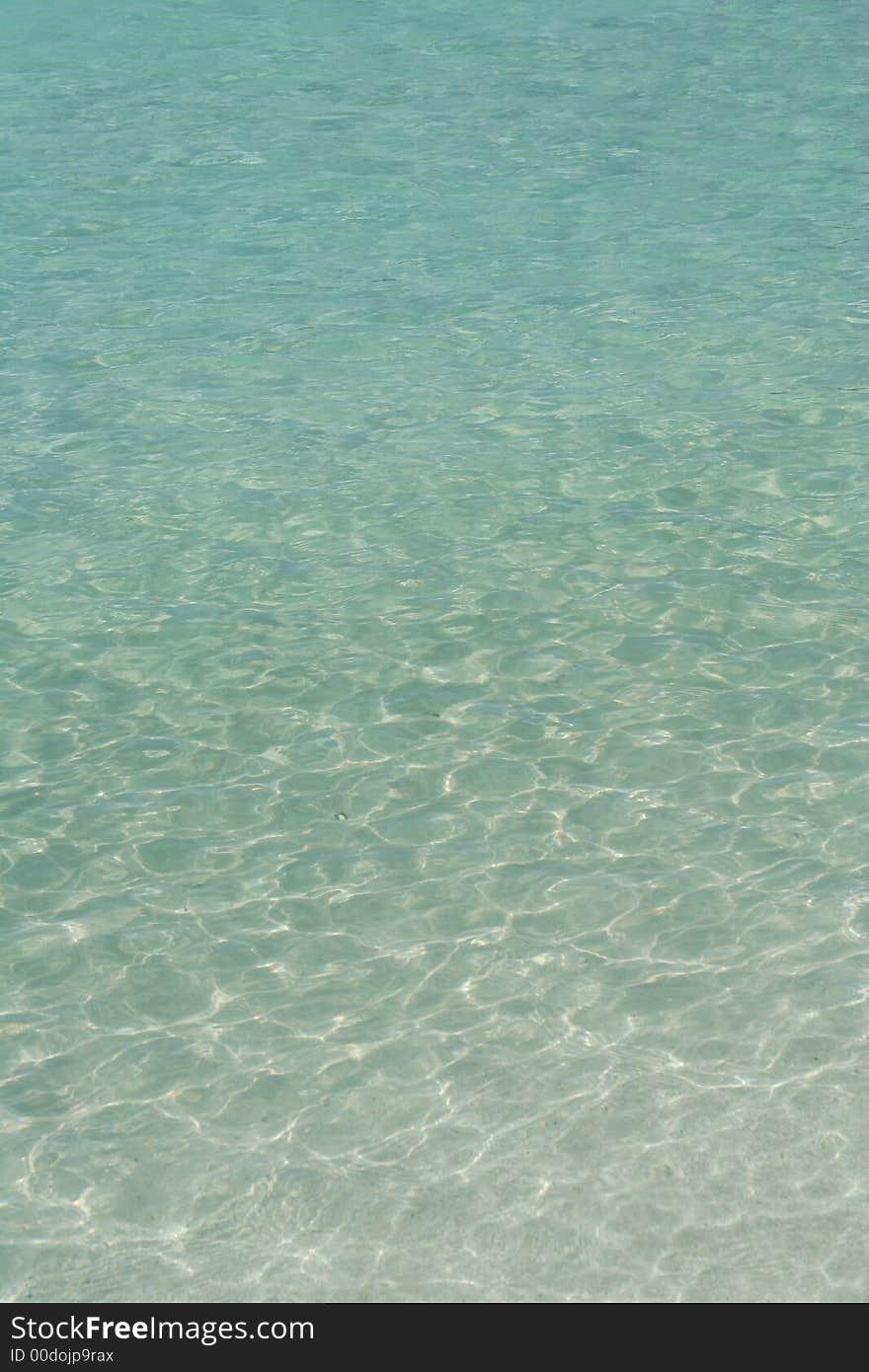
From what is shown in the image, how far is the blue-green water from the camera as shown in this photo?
14.8ft

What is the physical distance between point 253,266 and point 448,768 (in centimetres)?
591

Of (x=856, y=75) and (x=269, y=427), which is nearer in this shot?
(x=269, y=427)

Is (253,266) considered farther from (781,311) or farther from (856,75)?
(856,75)

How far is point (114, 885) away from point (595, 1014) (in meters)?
1.77

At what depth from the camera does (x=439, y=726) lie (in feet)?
21.2

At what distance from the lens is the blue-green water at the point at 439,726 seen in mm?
4523

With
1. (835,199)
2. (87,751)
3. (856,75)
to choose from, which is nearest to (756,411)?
(835,199)

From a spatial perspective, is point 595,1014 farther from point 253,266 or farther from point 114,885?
point 253,266

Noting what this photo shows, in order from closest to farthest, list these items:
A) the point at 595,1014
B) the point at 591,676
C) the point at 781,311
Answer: the point at 595,1014 → the point at 591,676 → the point at 781,311

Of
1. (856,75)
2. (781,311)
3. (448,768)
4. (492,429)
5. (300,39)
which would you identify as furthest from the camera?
(300,39)

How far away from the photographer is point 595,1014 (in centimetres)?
507

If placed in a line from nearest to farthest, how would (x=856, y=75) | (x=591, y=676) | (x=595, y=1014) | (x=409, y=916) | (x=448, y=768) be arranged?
(x=595, y=1014) → (x=409, y=916) → (x=448, y=768) → (x=591, y=676) → (x=856, y=75)

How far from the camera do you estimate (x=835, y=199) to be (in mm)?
11617

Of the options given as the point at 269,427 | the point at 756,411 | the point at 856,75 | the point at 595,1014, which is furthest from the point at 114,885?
the point at 856,75
